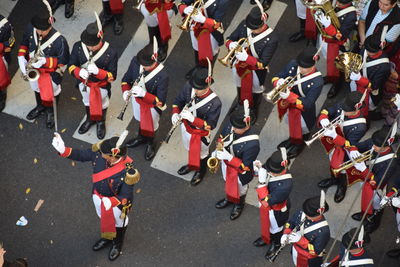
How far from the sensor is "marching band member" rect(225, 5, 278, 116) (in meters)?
17.8

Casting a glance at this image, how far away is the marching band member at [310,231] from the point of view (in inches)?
639

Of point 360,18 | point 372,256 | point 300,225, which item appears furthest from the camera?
point 360,18

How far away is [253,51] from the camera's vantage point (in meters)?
18.1

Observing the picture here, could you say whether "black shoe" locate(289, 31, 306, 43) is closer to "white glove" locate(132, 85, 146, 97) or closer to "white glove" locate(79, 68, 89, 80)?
"white glove" locate(132, 85, 146, 97)

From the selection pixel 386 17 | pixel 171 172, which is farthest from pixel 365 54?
pixel 171 172

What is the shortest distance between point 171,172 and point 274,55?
9.31 feet

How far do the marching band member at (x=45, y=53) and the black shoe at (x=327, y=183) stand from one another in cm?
434

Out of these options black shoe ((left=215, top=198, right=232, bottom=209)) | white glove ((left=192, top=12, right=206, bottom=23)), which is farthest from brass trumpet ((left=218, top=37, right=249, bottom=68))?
black shoe ((left=215, top=198, right=232, bottom=209))

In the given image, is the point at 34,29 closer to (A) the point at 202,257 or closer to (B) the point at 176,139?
(B) the point at 176,139

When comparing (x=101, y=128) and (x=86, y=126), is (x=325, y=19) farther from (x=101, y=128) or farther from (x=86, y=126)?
(x=86, y=126)

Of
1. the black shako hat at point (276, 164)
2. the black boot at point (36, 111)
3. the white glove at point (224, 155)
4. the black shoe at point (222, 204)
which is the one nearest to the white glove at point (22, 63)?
the black boot at point (36, 111)

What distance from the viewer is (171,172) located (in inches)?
730

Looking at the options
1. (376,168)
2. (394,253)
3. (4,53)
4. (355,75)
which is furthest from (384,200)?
(4,53)

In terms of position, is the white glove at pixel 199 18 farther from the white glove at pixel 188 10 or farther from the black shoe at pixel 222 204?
the black shoe at pixel 222 204
